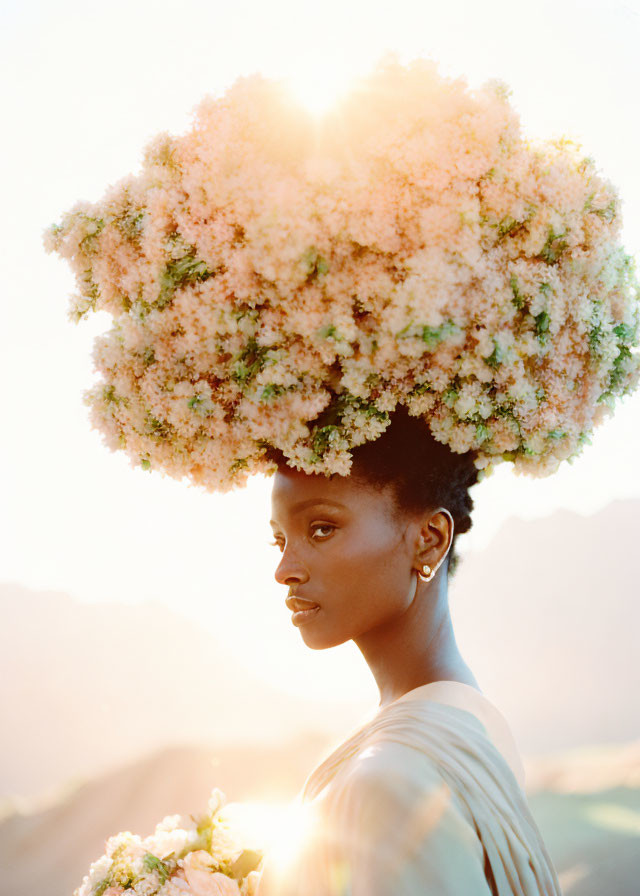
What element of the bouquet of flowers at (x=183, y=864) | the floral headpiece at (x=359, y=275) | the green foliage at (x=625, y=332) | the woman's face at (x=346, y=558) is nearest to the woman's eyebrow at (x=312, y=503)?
the woman's face at (x=346, y=558)

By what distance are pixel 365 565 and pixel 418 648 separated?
0.37 m

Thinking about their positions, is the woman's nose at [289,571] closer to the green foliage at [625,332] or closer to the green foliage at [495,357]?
the green foliage at [495,357]

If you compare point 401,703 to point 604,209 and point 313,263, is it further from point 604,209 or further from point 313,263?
point 604,209

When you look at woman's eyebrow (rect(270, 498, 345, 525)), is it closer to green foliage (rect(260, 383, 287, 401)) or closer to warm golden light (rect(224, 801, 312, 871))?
green foliage (rect(260, 383, 287, 401))

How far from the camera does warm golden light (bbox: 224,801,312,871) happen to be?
2145 mm

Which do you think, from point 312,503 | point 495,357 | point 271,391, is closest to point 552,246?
point 495,357

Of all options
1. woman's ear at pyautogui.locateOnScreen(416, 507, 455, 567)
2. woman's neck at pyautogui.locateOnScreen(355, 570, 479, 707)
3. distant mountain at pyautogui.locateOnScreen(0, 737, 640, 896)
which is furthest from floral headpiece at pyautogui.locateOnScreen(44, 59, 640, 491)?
distant mountain at pyautogui.locateOnScreen(0, 737, 640, 896)

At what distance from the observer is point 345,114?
216 cm

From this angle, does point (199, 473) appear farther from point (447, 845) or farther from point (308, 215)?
point (447, 845)

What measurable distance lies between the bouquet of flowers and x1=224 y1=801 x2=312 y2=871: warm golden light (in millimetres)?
31

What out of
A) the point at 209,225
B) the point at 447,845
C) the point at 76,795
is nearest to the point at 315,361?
the point at 209,225

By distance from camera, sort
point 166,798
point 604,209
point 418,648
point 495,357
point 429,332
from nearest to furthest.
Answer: point 429,332 < point 495,357 < point 604,209 < point 418,648 < point 166,798

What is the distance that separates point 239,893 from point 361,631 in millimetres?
1058

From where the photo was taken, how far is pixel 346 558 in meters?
2.41
